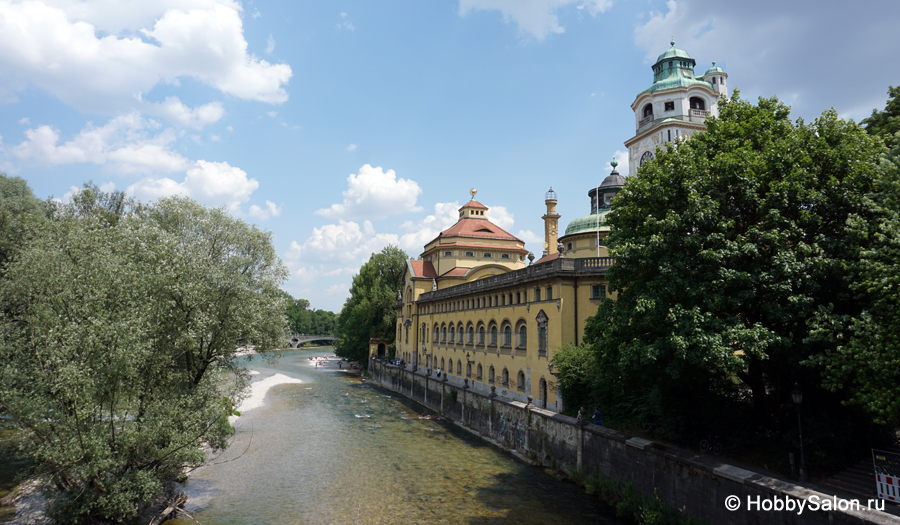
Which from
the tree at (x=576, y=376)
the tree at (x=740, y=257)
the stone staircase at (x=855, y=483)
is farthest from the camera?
the tree at (x=576, y=376)

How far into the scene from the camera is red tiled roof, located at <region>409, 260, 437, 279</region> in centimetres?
5803

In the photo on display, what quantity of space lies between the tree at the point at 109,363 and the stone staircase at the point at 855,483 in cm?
1812

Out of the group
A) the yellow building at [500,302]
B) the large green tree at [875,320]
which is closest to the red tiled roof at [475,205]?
the yellow building at [500,302]

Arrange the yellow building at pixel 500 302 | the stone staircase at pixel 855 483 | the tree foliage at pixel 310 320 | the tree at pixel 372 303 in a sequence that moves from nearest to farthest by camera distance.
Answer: the stone staircase at pixel 855 483 < the yellow building at pixel 500 302 < the tree at pixel 372 303 < the tree foliage at pixel 310 320

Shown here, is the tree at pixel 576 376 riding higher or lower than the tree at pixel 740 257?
lower

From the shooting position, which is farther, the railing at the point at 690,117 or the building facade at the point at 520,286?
the railing at the point at 690,117

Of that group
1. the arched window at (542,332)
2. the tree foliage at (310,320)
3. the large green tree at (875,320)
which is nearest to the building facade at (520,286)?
the arched window at (542,332)

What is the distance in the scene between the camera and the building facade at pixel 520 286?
29.3 meters

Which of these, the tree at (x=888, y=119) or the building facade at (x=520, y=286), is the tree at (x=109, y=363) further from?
the tree at (x=888, y=119)

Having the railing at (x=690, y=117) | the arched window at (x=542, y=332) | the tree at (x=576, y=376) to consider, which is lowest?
the tree at (x=576, y=376)

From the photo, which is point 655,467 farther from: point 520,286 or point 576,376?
point 520,286

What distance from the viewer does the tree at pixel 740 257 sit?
13.8 meters

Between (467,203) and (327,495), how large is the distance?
47406mm

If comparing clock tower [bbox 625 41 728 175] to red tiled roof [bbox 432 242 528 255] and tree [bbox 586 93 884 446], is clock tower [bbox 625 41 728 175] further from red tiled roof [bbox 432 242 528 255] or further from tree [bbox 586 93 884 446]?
tree [bbox 586 93 884 446]
